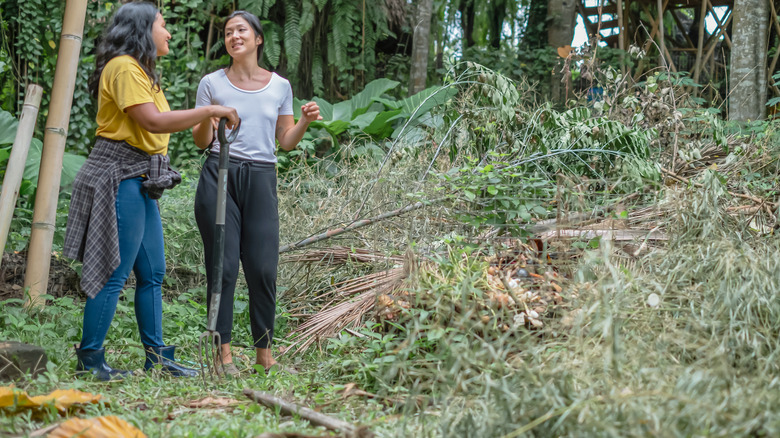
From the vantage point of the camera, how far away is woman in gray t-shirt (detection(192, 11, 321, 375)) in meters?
3.07

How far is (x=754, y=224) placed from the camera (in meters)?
3.63

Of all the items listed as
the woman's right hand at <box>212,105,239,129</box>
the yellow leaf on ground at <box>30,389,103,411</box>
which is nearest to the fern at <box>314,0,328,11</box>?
the woman's right hand at <box>212,105,239,129</box>

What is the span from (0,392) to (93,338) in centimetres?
63

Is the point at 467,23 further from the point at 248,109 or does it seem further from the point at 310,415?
the point at 310,415

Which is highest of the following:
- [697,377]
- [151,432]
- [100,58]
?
[100,58]

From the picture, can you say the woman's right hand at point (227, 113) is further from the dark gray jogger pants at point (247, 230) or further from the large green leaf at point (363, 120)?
the large green leaf at point (363, 120)

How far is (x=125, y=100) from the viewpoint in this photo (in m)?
2.78

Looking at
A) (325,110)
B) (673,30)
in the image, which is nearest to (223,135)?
(325,110)

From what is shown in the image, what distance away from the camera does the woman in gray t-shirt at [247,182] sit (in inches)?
121

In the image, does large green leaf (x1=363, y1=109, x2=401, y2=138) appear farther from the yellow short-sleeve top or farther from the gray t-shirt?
the yellow short-sleeve top

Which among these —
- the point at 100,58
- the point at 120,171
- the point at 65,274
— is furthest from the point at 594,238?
the point at 65,274

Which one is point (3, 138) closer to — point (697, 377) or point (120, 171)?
point (120, 171)

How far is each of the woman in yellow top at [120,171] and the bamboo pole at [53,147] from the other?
1.03 metres

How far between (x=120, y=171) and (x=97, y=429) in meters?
1.22
